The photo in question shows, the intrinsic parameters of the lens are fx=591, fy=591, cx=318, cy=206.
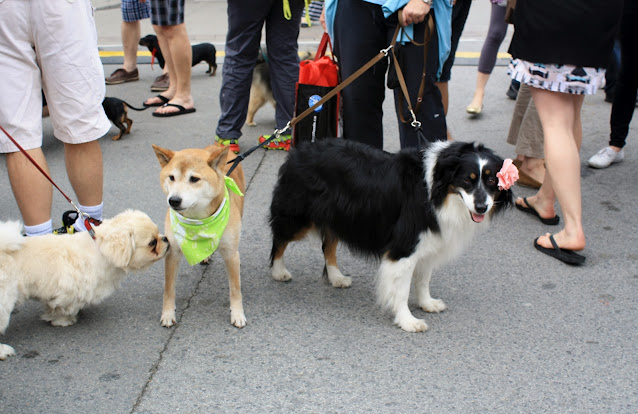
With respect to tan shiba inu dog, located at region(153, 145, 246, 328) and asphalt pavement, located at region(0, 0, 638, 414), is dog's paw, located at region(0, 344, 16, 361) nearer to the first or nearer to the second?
asphalt pavement, located at region(0, 0, 638, 414)

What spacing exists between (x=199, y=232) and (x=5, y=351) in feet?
3.34

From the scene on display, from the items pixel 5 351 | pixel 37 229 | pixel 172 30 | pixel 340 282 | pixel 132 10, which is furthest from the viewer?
pixel 132 10

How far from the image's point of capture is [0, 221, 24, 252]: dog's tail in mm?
2545

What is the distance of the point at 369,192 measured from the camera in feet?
9.61

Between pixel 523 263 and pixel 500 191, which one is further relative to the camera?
pixel 523 263

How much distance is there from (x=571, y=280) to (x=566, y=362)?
2.66 ft

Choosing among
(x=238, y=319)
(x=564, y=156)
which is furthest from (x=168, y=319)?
(x=564, y=156)

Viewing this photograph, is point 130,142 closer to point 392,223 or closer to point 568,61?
point 392,223

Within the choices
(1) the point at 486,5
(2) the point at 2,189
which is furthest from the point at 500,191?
(1) the point at 486,5

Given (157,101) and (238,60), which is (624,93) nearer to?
(238,60)

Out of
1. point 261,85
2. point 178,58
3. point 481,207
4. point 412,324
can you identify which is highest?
point 481,207

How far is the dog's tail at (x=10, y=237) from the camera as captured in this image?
8.35 ft

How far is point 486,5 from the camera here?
1148cm

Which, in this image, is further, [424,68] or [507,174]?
[424,68]
